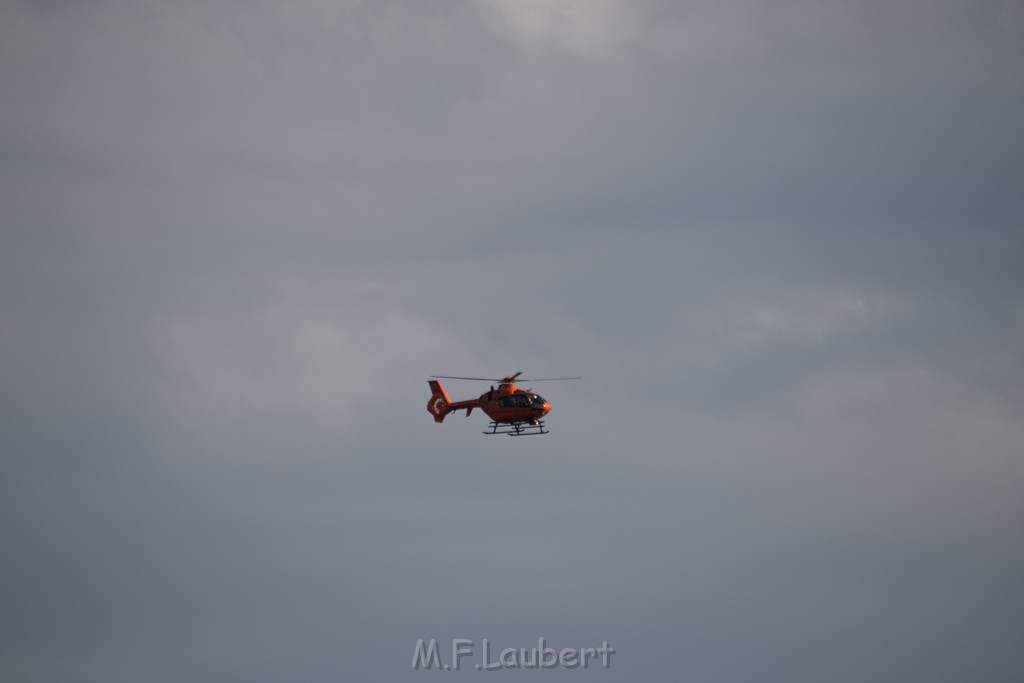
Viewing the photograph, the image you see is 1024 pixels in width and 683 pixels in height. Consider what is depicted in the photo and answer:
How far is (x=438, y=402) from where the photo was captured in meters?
138

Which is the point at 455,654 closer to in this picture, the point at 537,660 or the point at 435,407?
the point at 537,660

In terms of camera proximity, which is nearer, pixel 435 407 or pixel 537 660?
pixel 537 660

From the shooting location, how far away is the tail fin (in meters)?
137

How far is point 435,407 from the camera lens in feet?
454

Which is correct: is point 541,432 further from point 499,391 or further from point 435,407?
point 435,407

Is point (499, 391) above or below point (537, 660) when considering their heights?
above

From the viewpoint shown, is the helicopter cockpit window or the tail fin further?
the tail fin

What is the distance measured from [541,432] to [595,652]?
73.9 ft

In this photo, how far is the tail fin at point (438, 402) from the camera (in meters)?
137

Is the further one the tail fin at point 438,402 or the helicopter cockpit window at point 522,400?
the tail fin at point 438,402

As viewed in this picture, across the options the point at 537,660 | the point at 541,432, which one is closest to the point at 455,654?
the point at 537,660

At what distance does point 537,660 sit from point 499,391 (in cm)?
2263

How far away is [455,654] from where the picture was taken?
424 ft

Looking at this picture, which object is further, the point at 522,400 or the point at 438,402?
the point at 438,402
